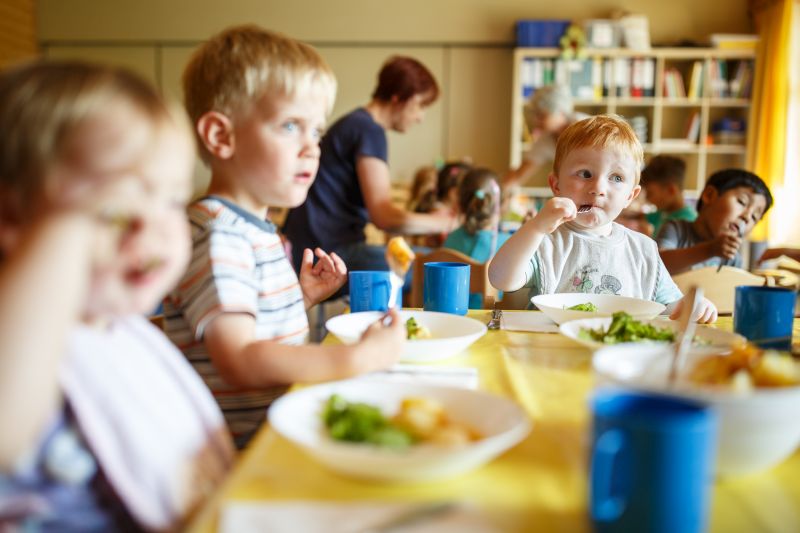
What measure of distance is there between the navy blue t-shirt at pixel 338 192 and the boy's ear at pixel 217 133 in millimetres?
1410

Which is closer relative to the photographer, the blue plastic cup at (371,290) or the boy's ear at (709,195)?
the blue plastic cup at (371,290)

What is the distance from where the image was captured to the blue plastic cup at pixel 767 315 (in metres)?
1.11

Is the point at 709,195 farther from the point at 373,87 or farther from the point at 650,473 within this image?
the point at 373,87

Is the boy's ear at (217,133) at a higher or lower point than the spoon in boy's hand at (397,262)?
higher

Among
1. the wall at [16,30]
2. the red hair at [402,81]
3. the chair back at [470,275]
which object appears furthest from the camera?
the wall at [16,30]

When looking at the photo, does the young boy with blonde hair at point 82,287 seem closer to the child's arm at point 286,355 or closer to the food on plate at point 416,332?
the child's arm at point 286,355

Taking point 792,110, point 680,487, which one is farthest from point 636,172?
point 792,110

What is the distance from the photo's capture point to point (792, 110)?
506 centimetres

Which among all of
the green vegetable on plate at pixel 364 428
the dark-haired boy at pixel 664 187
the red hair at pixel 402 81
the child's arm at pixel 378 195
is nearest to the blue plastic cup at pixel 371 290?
the green vegetable on plate at pixel 364 428

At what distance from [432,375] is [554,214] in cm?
66

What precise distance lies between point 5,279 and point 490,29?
587cm

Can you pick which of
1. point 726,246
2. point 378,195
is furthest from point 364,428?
point 378,195

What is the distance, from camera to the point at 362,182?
2627mm

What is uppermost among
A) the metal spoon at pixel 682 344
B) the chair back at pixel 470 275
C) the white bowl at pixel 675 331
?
the metal spoon at pixel 682 344
